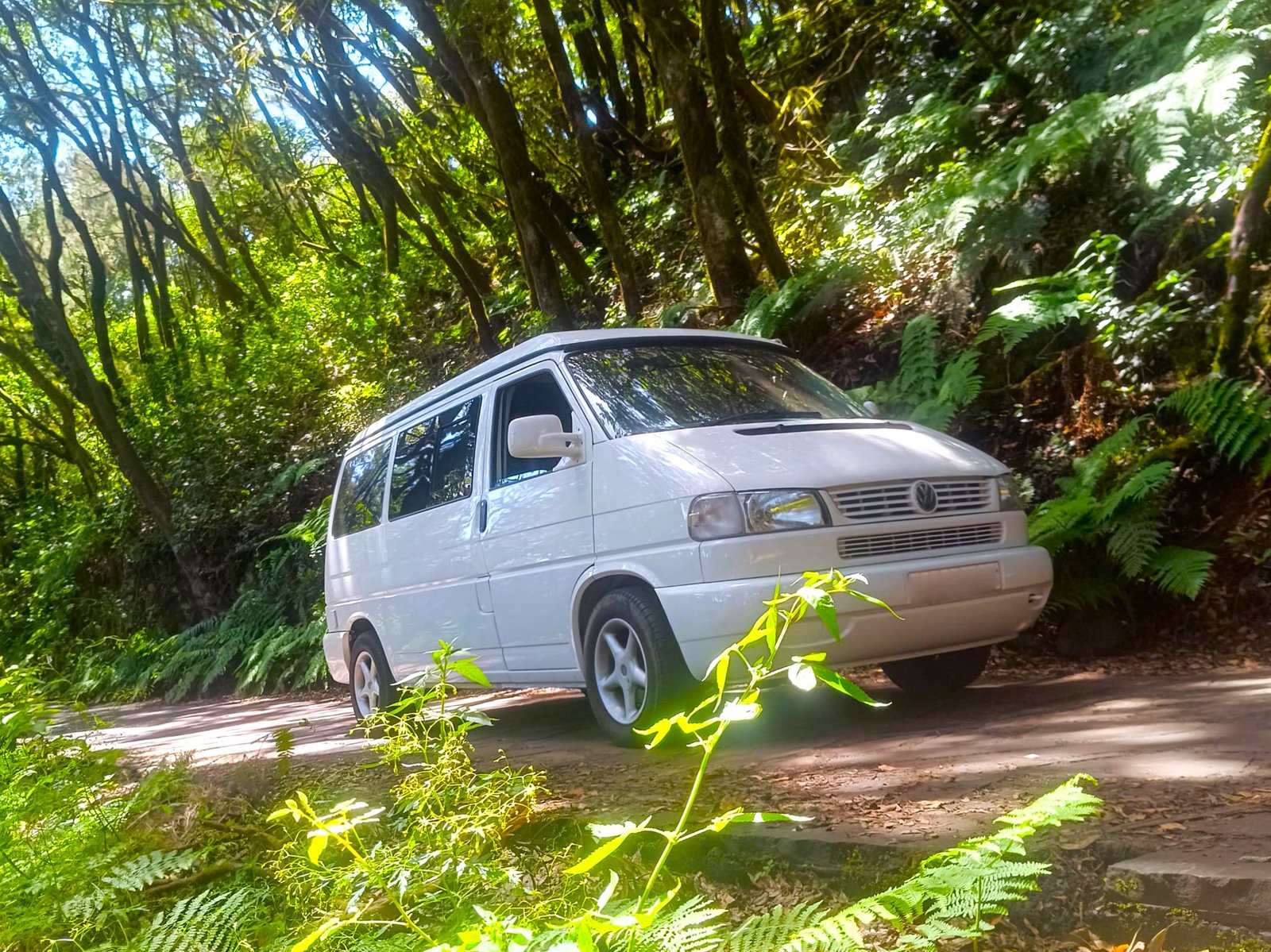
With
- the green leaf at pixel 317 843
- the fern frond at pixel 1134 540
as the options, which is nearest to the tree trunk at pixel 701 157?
the fern frond at pixel 1134 540

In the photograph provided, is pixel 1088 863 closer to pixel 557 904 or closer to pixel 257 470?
pixel 557 904

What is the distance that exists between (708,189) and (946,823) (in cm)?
807

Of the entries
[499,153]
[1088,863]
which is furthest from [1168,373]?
[499,153]

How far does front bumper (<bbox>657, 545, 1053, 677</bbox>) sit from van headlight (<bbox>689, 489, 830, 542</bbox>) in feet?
0.74

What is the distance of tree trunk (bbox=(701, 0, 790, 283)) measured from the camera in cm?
1005

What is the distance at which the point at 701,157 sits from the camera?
10227 mm

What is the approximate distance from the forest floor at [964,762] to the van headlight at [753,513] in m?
0.97

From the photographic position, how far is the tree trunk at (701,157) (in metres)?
9.95

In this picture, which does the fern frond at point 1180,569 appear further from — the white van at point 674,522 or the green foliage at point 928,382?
the green foliage at point 928,382

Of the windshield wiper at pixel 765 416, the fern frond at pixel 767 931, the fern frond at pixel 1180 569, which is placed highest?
the windshield wiper at pixel 765 416

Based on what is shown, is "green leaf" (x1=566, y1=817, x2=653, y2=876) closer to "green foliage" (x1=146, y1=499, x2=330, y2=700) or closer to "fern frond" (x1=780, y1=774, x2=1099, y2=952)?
"fern frond" (x1=780, y1=774, x2=1099, y2=952)

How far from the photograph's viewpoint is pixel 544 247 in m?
12.3

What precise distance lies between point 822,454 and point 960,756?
1.50 m

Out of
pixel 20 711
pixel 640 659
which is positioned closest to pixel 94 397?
pixel 20 711
